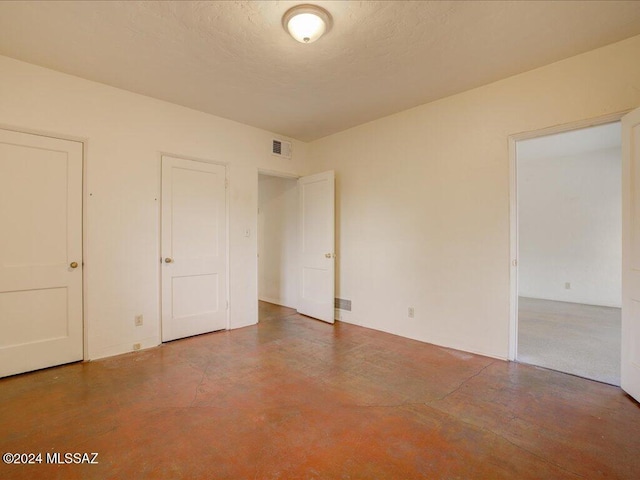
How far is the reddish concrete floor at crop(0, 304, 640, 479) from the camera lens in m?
1.66

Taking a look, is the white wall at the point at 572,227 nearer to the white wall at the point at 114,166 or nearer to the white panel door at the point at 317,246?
the white panel door at the point at 317,246

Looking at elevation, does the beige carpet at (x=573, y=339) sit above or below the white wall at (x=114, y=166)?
below

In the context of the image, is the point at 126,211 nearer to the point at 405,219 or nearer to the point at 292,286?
the point at 292,286

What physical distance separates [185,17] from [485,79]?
275cm

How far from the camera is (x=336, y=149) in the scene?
4664 mm

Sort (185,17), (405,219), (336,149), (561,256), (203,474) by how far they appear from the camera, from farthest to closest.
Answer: (561,256) < (336,149) < (405,219) < (185,17) < (203,474)

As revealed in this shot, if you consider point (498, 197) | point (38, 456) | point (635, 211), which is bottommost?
point (38, 456)

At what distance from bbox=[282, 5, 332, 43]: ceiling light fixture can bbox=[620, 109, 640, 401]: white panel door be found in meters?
2.41

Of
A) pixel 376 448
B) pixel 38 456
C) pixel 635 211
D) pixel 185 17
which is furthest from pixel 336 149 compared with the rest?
pixel 38 456

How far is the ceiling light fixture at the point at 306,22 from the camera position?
6.83ft

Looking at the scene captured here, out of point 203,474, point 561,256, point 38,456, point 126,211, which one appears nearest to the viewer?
point 203,474

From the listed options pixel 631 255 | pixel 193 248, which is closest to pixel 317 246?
pixel 193 248

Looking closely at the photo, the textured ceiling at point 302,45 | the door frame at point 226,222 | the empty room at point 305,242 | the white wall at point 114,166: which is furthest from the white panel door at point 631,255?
the white wall at point 114,166

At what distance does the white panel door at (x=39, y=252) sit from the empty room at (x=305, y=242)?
0.02 metres
